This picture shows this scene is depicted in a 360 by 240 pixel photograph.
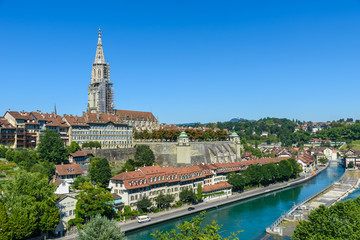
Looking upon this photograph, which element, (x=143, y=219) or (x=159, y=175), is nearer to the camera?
(x=143, y=219)

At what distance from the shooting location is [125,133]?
266 ft

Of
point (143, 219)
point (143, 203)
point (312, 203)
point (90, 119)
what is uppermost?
point (90, 119)

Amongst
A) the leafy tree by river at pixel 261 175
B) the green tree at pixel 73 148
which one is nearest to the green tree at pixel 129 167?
the green tree at pixel 73 148

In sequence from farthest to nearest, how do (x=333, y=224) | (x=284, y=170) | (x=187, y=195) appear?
(x=284, y=170) < (x=187, y=195) < (x=333, y=224)

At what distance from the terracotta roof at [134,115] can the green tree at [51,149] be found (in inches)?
1470

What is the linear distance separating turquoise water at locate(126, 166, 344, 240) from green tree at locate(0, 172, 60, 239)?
898cm

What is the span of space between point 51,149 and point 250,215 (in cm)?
3107

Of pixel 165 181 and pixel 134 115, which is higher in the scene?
pixel 134 115

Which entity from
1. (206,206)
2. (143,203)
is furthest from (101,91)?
(143,203)

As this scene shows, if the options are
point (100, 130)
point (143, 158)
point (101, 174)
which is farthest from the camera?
point (100, 130)

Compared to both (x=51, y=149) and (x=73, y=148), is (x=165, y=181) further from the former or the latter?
(x=73, y=148)

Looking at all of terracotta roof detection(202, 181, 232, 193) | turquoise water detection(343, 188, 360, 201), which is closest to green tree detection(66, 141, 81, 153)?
terracotta roof detection(202, 181, 232, 193)

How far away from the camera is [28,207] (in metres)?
34.1

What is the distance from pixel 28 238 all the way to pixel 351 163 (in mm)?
97386
